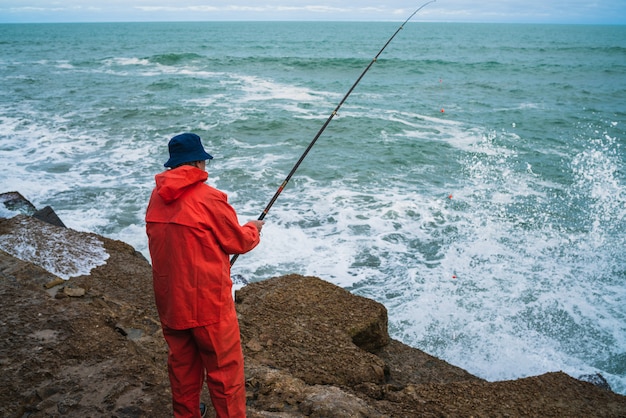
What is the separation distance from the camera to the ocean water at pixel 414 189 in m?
5.98

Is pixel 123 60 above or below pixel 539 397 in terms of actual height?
above

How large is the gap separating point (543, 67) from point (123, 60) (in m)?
34.4

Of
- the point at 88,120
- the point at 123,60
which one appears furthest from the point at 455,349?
the point at 123,60

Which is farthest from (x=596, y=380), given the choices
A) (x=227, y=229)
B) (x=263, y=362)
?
(x=227, y=229)

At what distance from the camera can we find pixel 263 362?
340 centimetres

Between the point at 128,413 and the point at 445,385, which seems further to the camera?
the point at 445,385

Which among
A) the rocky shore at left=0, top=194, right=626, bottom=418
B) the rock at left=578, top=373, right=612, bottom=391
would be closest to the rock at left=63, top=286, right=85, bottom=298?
the rocky shore at left=0, top=194, right=626, bottom=418

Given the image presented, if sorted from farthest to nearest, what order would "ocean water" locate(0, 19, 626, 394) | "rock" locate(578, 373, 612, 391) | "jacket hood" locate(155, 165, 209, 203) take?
"ocean water" locate(0, 19, 626, 394) < "rock" locate(578, 373, 612, 391) < "jacket hood" locate(155, 165, 209, 203)

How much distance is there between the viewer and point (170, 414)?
264cm

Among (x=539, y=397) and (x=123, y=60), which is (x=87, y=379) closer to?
(x=539, y=397)

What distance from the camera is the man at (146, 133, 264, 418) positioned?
2.09 metres

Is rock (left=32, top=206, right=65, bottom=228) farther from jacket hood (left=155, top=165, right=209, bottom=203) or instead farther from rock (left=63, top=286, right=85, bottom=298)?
jacket hood (left=155, top=165, right=209, bottom=203)

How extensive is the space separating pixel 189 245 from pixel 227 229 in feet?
0.67

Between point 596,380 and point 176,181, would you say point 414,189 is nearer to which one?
point 596,380
